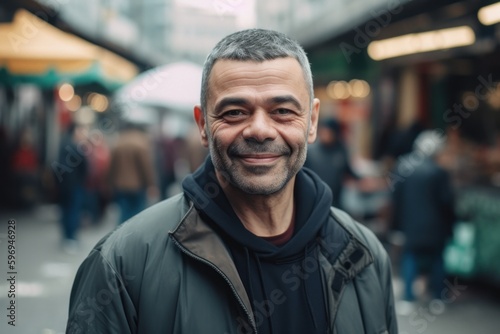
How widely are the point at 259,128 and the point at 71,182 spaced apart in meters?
8.89

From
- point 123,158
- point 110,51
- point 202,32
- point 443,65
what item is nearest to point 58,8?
point 123,158

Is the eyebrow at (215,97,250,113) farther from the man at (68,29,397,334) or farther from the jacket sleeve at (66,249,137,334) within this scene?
the jacket sleeve at (66,249,137,334)

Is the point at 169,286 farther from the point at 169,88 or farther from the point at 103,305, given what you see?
the point at 169,88

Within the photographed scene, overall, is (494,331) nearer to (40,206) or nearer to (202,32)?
(40,206)

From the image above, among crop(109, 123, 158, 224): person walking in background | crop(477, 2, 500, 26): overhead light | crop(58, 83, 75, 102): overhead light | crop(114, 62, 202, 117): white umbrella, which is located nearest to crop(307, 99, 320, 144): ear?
crop(477, 2, 500, 26): overhead light

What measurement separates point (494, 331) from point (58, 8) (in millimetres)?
7932

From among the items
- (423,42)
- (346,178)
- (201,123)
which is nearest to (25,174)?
(346,178)

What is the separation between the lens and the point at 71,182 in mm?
10383

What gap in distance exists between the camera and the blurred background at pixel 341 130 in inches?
303

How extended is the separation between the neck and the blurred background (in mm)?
4505

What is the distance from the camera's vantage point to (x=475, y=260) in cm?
788

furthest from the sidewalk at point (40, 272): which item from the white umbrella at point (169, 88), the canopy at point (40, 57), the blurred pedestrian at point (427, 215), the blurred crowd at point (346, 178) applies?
the blurred pedestrian at point (427, 215)

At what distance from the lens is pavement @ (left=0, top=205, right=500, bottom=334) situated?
6487 millimetres

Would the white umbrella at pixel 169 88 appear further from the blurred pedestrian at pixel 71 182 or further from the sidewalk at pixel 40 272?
the sidewalk at pixel 40 272
